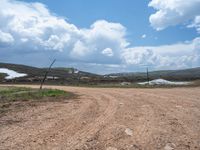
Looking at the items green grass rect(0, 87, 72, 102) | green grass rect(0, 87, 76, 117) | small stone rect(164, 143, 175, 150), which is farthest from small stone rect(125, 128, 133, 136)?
green grass rect(0, 87, 72, 102)

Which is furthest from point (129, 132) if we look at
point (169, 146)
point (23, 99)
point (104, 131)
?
point (23, 99)

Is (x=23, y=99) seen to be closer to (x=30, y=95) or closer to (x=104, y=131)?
(x=30, y=95)

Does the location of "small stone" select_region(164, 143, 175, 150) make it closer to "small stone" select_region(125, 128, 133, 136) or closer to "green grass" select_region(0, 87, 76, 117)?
"small stone" select_region(125, 128, 133, 136)

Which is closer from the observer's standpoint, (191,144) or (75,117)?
(191,144)

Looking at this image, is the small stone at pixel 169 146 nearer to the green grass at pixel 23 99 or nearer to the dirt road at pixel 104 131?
the dirt road at pixel 104 131

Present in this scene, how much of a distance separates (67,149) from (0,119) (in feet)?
18.3

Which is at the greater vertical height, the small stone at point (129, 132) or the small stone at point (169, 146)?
the small stone at point (129, 132)

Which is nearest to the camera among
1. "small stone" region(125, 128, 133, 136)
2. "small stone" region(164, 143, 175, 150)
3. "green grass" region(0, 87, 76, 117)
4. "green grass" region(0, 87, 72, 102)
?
"small stone" region(164, 143, 175, 150)

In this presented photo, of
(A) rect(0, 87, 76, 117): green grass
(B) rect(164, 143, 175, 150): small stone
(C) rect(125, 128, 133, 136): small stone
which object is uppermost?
(A) rect(0, 87, 76, 117): green grass

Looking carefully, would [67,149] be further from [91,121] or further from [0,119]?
[0,119]

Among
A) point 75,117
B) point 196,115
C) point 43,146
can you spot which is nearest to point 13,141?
point 43,146

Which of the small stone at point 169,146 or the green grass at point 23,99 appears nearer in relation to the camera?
the small stone at point 169,146

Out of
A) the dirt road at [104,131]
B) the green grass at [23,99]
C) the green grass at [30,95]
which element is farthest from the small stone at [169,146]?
the green grass at [30,95]

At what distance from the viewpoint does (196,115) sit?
1262cm
